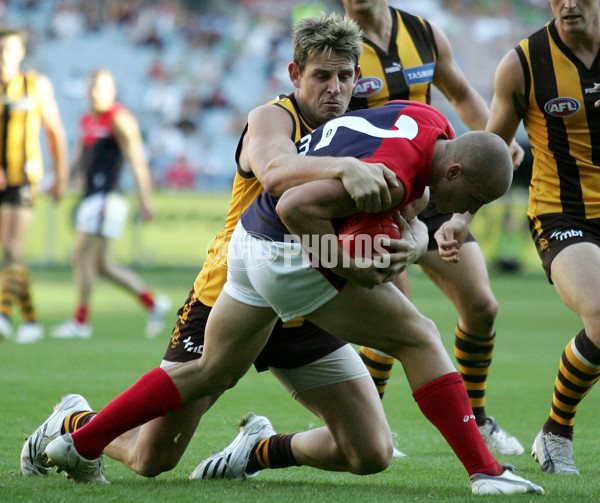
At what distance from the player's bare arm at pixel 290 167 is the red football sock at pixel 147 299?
645 centimetres

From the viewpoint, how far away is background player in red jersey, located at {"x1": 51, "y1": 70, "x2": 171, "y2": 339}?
998 cm

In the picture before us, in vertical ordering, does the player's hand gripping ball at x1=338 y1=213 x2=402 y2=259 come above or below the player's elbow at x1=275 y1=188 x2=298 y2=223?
below

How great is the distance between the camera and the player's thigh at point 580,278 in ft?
14.1

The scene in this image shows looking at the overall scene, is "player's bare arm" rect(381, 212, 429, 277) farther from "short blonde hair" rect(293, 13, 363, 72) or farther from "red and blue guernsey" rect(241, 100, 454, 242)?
"short blonde hair" rect(293, 13, 363, 72)

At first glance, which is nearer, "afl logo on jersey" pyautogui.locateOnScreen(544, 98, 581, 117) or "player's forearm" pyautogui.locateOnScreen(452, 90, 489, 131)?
"afl logo on jersey" pyautogui.locateOnScreen(544, 98, 581, 117)

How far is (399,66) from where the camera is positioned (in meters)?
5.35

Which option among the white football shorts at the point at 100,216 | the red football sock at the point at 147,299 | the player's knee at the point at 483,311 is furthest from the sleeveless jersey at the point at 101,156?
the player's knee at the point at 483,311

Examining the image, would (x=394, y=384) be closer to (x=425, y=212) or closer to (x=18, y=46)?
(x=425, y=212)

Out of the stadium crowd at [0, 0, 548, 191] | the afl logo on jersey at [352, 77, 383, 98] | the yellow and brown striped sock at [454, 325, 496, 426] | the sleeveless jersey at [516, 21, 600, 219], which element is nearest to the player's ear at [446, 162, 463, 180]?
the sleeveless jersey at [516, 21, 600, 219]

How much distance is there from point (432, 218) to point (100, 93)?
5.85 metres

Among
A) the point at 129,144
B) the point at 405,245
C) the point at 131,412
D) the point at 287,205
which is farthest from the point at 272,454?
the point at 129,144

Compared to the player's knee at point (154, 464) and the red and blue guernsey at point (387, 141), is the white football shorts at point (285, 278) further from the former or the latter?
the player's knee at point (154, 464)

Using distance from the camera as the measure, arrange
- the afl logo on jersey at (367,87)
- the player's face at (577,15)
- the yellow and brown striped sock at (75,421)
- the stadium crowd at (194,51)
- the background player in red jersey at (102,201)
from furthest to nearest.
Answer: the stadium crowd at (194,51), the background player in red jersey at (102,201), the afl logo on jersey at (367,87), the player's face at (577,15), the yellow and brown striped sock at (75,421)

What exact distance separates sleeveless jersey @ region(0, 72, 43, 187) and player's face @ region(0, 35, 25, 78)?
0.34 ft
